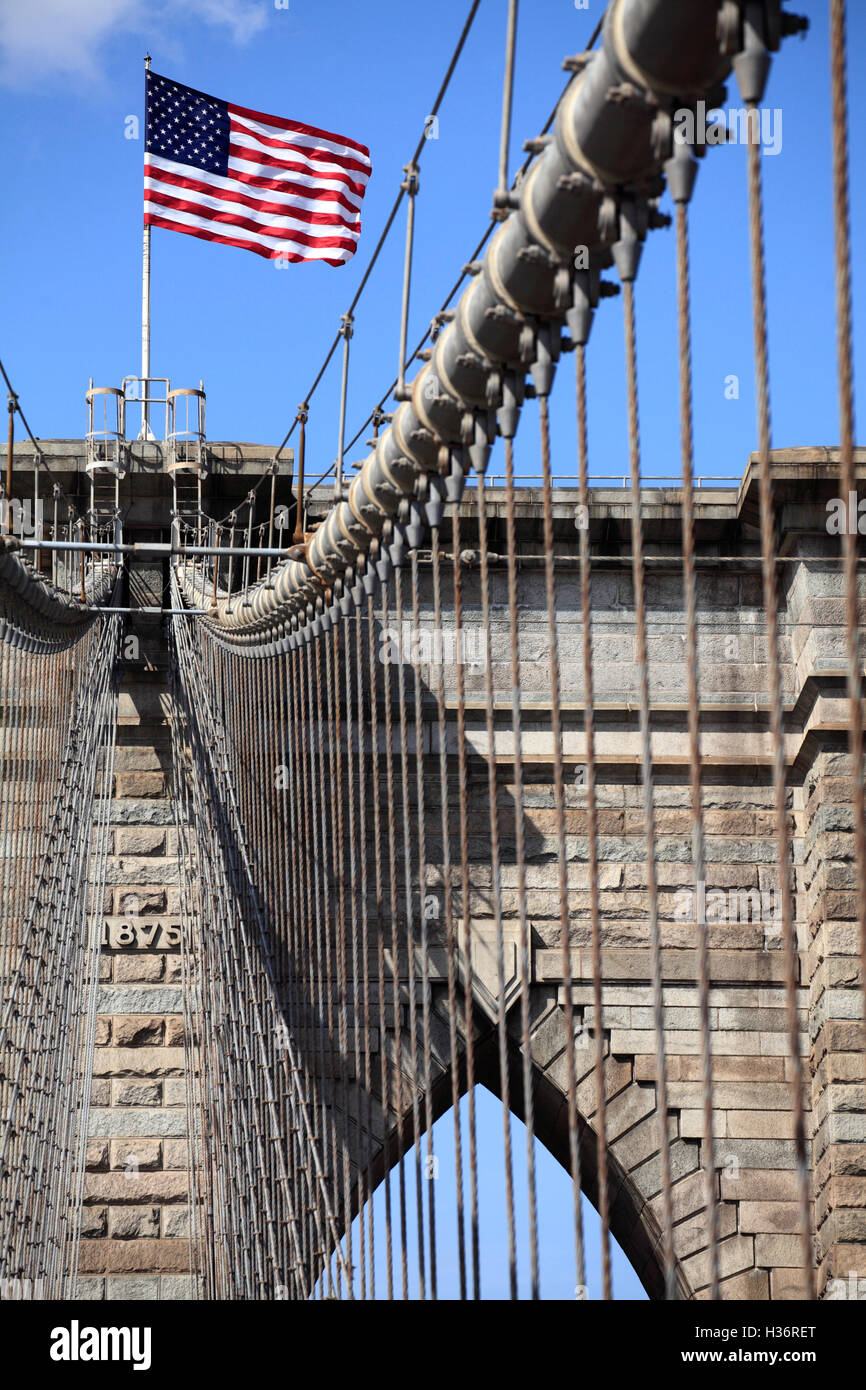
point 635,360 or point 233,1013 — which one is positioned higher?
point 233,1013

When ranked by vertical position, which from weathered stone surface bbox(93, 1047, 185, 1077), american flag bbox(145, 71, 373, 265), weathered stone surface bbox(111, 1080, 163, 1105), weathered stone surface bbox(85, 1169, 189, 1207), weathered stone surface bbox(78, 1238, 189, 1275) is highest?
american flag bbox(145, 71, 373, 265)

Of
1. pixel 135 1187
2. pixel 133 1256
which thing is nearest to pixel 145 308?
pixel 135 1187

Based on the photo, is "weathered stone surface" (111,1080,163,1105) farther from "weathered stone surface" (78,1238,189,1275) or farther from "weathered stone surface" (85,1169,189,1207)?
"weathered stone surface" (78,1238,189,1275)

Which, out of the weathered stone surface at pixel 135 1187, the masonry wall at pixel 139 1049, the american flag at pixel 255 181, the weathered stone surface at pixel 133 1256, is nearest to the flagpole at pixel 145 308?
the american flag at pixel 255 181

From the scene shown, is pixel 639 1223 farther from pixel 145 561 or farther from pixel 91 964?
pixel 145 561

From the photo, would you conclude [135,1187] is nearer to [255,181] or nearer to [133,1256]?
[133,1256]

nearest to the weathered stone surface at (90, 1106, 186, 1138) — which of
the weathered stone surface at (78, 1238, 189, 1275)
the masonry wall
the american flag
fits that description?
the masonry wall

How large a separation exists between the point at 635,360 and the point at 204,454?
1003 cm

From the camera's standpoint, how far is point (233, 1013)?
399 inches

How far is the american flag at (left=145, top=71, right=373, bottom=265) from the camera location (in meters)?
12.4

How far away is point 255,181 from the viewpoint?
12680 millimetres

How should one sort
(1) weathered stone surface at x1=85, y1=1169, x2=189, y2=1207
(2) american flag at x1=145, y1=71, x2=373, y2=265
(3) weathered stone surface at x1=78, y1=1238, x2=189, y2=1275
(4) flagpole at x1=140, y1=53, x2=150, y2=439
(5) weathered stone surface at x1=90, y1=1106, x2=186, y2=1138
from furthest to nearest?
1. (4) flagpole at x1=140, y1=53, x2=150, y2=439
2. (2) american flag at x1=145, y1=71, x2=373, y2=265
3. (5) weathered stone surface at x1=90, y1=1106, x2=186, y2=1138
4. (1) weathered stone surface at x1=85, y1=1169, x2=189, y2=1207
5. (3) weathered stone surface at x1=78, y1=1238, x2=189, y2=1275

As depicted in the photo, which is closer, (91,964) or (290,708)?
Result: (290,708)

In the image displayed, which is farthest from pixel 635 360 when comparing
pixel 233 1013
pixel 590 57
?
pixel 233 1013
